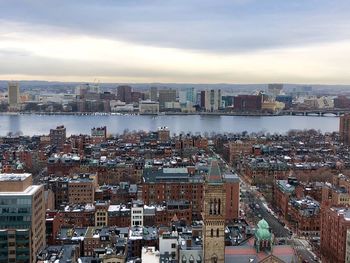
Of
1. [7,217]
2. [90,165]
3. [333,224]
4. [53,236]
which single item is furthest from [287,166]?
[7,217]

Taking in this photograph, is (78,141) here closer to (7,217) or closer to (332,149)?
(332,149)

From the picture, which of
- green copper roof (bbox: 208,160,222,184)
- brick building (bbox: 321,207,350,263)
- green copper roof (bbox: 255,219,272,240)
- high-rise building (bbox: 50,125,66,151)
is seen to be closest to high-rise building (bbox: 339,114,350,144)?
high-rise building (bbox: 50,125,66,151)

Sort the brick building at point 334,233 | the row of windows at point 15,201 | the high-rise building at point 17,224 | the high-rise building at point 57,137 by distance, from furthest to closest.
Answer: the high-rise building at point 57,137 < the brick building at point 334,233 < the row of windows at point 15,201 < the high-rise building at point 17,224

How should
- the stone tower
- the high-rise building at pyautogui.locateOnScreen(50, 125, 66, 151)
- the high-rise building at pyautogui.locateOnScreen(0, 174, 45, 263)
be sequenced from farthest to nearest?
the high-rise building at pyautogui.locateOnScreen(50, 125, 66, 151)
the high-rise building at pyautogui.locateOnScreen(0, 174, 45, 263)
the stone tower

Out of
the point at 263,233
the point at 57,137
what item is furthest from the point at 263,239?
the point at 57,137

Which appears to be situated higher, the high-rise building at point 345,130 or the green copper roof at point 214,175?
the green copper roof at point 214,175

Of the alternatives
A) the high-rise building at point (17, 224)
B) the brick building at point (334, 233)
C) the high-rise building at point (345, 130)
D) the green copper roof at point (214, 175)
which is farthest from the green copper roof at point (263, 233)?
the high-rise building at point (345, 130)

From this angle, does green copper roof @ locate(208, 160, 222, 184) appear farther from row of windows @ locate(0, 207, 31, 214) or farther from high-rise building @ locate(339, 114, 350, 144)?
high-rise building @ locate(339, 114, 350, 144)

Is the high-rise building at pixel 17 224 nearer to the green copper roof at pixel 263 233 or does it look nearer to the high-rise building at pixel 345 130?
the green copper roof at pixel 263 233
